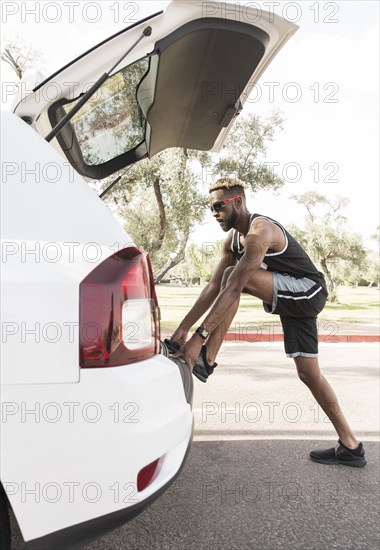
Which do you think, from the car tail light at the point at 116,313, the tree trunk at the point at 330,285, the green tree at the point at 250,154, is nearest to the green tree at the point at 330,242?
the tree trunk at the point at 330,285

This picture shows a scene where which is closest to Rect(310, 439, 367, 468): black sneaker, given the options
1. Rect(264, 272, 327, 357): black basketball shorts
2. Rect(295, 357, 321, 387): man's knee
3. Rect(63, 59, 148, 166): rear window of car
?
Rect(295, 357, 321, 387): man's knee

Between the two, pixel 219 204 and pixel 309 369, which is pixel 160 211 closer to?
pixel 219 204

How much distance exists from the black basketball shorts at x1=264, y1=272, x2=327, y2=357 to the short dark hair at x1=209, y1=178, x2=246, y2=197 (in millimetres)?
582

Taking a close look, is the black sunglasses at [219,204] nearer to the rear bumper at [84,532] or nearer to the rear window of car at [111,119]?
the rear window of car at [111,119]

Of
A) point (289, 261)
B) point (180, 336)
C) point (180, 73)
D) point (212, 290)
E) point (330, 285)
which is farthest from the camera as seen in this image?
point (330, 285)

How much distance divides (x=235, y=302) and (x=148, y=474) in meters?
1.40

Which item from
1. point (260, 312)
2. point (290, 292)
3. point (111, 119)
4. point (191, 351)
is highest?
point (111, 119)

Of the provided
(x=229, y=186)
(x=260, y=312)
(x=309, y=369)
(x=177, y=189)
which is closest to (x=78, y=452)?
(x=309, y=369)

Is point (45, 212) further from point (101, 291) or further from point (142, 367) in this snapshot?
point (142, 367)

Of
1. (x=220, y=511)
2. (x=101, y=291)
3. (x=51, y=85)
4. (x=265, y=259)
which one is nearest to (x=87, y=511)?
(x=101, y=291)

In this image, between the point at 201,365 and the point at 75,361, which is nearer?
the point at 75,361

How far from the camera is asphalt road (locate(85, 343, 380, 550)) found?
7.30 ft

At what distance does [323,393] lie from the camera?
3.06 metres

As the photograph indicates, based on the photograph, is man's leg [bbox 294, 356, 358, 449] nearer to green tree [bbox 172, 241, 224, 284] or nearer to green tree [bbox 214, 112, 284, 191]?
green tree [bbox 172, 241, 224, 284]
